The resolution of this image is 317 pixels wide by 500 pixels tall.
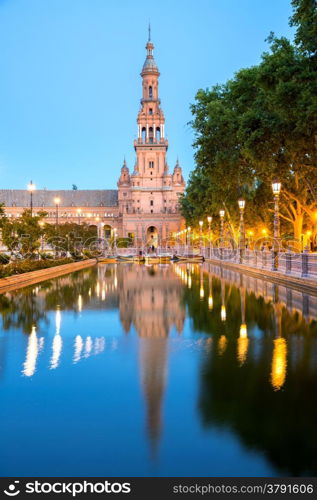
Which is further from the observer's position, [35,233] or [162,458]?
[35,233]

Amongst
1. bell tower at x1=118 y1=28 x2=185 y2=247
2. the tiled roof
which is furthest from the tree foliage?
the tiled roof

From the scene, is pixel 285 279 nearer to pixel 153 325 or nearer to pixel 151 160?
pixel 153 325

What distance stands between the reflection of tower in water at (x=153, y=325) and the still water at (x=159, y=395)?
3cm

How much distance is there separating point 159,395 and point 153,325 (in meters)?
6.40

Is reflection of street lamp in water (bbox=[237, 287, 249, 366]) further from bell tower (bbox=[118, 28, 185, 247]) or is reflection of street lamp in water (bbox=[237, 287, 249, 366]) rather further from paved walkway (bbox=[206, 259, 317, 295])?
bell tower (bbox=[118, 28, 185, 247])

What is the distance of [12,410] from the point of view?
6695 millimetres

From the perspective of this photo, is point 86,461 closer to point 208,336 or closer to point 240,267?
point 208,336

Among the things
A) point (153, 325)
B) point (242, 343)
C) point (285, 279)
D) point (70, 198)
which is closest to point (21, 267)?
point (285, 279)

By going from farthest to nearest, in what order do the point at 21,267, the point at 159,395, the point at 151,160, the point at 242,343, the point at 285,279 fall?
the point at 151,160 → the point at 21,267 → the point at 285,279 → the point at 242,343 → the point at 159,395

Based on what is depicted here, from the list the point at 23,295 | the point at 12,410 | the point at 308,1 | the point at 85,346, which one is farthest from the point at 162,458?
the point at 308,1

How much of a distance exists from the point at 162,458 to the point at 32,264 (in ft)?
99.0

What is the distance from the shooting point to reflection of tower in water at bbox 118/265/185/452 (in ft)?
22.9

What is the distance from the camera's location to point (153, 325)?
13.7 meters

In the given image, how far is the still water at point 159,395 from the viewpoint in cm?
518
